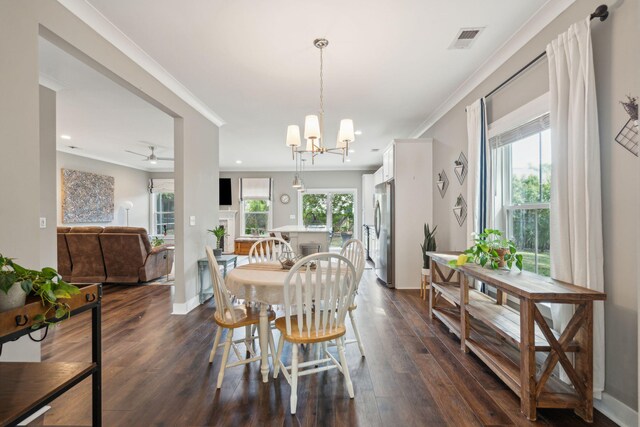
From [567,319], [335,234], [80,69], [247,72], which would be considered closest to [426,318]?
[567,319]

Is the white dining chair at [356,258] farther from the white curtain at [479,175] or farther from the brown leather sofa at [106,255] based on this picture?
the brown leather sofa at [106,255]

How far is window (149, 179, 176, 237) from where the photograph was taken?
9.27m

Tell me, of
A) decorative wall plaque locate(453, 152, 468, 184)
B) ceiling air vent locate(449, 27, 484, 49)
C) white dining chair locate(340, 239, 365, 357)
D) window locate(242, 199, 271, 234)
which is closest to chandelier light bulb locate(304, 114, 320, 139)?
white dining chair locate(340, 239, 365, 357)

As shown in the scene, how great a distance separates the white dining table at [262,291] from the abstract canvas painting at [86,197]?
6.31m

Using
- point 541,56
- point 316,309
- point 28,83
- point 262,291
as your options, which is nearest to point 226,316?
point 262,291

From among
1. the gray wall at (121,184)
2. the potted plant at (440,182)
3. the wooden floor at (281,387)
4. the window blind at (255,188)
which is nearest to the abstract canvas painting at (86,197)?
the gray wall at (121,184)

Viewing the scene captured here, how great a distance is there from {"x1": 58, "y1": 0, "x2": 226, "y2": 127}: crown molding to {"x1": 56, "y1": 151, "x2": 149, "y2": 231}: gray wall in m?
4.71

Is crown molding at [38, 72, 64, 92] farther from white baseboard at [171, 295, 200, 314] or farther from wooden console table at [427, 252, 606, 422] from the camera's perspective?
wooden console table at [427, 252, 606, 422]

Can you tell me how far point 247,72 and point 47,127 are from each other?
86.1 inches

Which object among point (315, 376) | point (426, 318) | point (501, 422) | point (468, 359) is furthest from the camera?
point (426, 318)

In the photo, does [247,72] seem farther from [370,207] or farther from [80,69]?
[370,207]

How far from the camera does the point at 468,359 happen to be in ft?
8.15

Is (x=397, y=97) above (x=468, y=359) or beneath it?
above

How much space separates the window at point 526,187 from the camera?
2.41 meters
